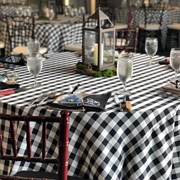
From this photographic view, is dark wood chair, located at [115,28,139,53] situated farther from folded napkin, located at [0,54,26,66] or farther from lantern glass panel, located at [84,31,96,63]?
folded napkin, located at [0,54,26,66]

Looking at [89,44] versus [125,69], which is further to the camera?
[89,44]

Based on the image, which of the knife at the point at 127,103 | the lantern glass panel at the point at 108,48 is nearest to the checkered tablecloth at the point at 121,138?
the knife at the point at 127,103

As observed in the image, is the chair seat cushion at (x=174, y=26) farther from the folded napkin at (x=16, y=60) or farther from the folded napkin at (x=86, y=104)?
the folded napkin at (x=86, y=104)

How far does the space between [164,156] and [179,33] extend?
5081 mm

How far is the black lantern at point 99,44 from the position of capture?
2.17m

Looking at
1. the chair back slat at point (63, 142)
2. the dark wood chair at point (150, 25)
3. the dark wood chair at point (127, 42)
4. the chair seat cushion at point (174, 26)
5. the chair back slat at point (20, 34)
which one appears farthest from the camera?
the dark wood chair at point (150, 25)

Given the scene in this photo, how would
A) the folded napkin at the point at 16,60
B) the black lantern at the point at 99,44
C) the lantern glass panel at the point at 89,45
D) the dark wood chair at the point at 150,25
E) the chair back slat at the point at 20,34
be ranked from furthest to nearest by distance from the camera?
the dark wood chair at the point at 150,25
the chair back slat at the point at 20,34
the folded napkin at the point at 16,60
the lantern glass panel at the point at 89,45
the black lantern at the point at 99,44

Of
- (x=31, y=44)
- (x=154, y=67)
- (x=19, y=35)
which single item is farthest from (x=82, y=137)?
(x=19, y=35)

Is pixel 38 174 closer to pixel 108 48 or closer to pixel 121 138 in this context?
pixel 121 138

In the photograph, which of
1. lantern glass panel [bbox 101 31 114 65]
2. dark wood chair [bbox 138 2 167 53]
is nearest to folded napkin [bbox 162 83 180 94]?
lantern glass panel [bbox 101 31 114 65]

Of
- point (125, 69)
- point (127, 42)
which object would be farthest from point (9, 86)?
point (127, 42)

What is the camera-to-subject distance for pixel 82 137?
1.64 meters

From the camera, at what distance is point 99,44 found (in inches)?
85.1

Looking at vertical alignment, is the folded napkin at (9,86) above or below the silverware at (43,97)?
above
